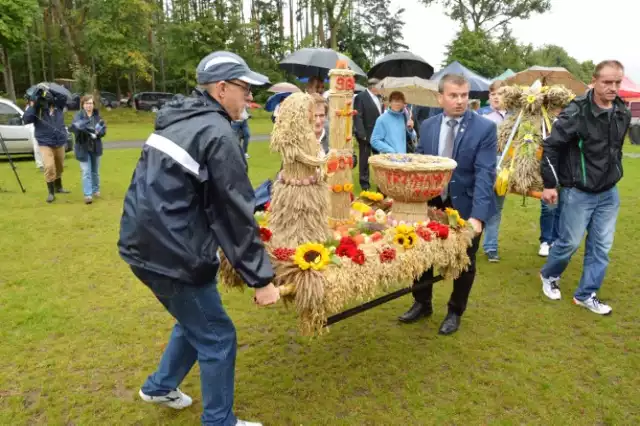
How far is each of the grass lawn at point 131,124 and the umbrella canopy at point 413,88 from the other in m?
12.9

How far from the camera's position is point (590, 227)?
169 inches

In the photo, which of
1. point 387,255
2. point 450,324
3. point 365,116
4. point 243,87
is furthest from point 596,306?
point 365,116

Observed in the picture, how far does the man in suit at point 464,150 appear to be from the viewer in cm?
340

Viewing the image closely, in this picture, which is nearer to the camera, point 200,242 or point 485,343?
point 200,242

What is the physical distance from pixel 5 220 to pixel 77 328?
167 inches

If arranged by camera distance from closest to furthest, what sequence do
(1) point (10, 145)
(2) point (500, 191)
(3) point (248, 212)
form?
1. (3) point (248, 212)
2. (2) point (500, 191)
3. (1) point (10, 145)

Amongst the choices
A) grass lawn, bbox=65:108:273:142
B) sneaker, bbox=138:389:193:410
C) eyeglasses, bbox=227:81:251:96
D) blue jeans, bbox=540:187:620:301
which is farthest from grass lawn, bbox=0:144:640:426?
grass lawn, bbox=65:108:273:142

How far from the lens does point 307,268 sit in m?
2.48

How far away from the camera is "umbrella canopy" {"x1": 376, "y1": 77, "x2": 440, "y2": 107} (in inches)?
386

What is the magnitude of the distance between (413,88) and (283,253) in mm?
8153

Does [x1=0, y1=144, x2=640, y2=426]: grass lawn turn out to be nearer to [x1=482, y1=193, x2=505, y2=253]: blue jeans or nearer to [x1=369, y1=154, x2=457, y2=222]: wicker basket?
[x1=482, y1=193, x2=505, y2=253]: blue jeans

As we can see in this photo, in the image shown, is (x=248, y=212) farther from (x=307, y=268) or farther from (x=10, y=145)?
(x=10, y=145)

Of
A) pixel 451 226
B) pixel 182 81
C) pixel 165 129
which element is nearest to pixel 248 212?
pixel 165 129

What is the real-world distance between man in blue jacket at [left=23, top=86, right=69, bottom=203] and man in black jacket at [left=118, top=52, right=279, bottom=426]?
7.03 m
